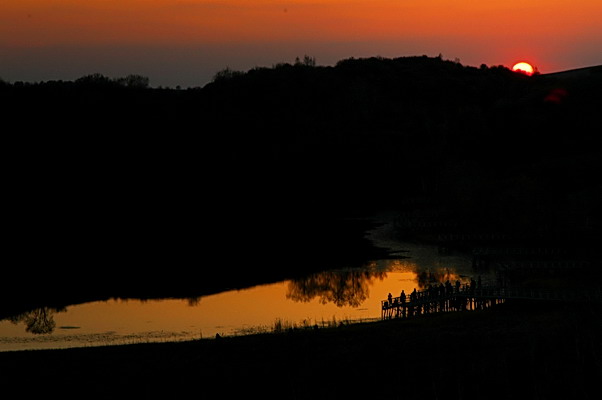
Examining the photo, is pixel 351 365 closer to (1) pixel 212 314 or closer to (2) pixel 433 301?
(2) pixel 433 301

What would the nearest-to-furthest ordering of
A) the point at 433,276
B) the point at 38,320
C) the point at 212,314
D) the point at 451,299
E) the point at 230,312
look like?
the point at 38,320 → the point at 451,299 → the point at 212,314 → the point at 230,312 → the point at 433,276

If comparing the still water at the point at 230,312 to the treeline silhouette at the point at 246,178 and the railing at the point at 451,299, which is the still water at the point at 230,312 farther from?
the treeline silhouette at the point at 246,178

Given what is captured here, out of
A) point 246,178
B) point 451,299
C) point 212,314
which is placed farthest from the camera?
point 246,178

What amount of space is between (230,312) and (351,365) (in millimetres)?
21927

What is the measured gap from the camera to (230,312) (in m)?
64.6

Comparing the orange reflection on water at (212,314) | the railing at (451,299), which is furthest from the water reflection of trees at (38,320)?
the railing at (451,299)

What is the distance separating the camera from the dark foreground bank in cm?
3938

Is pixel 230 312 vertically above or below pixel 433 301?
below

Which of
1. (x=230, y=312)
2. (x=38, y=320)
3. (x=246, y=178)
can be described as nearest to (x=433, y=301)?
(x=230, y=312)

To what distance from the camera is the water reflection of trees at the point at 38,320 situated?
58194 millimetres

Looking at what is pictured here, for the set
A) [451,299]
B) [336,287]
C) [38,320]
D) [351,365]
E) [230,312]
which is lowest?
[336,287]

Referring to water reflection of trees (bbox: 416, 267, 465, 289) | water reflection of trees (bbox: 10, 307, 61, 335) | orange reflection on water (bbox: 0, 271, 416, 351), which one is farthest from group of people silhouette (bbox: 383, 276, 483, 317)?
water reflection of trees (bbox: 10, 307, 61, 335)

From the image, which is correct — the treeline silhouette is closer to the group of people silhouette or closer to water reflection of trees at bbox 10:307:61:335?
water reflection of trees at bbox 10:307:61:335

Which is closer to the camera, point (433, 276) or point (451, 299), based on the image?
point (451, 299)
